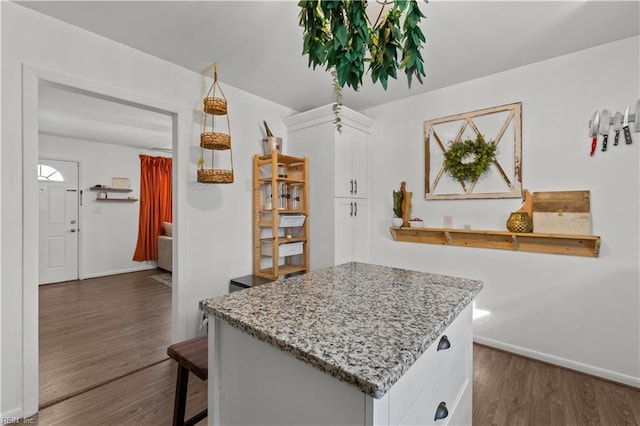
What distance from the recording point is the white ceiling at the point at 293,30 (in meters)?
1.84

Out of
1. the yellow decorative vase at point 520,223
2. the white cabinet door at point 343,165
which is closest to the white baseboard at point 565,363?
the yellow decorative vase at point 520,223

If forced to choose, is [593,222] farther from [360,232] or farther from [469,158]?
[360,232]

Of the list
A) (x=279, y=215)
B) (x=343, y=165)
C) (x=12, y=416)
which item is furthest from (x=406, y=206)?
(x=12, y=416)

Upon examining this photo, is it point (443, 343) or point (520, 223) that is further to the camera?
point (520, 223)

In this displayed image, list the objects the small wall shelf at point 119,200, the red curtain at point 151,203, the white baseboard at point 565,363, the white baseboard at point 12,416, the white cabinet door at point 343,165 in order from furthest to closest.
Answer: the red curtain at point 151,203 → the small wall shelf at point 119,200 → the white cabinet door at point 343,165 → the white baseboard at point 565,363 → the white baseboard at point 12,416

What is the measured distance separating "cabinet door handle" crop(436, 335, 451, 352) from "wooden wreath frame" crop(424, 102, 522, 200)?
83.0 inches

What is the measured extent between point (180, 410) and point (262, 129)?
259 centimetres

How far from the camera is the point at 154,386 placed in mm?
2129

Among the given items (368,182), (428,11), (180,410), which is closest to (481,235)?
(368,182)

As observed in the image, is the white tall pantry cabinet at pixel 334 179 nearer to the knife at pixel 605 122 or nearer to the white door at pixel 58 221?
the knife at pixel 605 122

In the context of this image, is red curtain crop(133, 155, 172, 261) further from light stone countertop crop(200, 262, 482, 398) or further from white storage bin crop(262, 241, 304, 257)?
light stone countertop crop(200, 262, 482, 398)

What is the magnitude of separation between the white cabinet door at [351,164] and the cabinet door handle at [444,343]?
86.9 inches

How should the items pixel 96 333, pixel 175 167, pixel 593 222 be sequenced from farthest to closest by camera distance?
1. pixel 96 333
2. pixel 175 167
3. pixel 593 222

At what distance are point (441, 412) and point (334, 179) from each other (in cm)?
235
